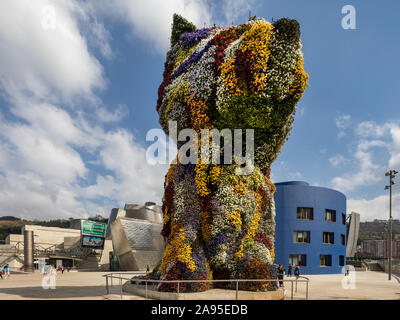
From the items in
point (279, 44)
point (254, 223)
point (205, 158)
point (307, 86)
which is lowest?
point (254, 223)

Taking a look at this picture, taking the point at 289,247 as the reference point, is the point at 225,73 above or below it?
Answer: above

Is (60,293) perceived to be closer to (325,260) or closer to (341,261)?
(325,260)

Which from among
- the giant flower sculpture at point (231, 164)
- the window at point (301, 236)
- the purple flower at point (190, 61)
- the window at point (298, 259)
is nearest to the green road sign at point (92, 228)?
the window at point (298, 259)

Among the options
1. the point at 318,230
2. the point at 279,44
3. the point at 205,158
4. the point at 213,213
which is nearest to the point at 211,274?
the point at 213,213

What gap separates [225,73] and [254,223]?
5.93 m

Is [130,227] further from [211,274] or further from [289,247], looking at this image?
[211,274]

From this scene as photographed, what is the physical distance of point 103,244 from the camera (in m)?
43.3

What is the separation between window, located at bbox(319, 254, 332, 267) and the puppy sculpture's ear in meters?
27.0

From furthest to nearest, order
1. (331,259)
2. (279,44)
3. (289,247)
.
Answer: (331,259) → (289,247) → (279,44)

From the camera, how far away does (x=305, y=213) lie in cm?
→ 3359

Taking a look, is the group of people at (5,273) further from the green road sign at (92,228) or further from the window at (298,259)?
the window at (298,259)

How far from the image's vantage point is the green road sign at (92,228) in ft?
136

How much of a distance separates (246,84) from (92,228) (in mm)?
35532

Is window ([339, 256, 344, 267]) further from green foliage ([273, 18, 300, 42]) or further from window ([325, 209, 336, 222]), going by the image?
green foliage ([273, 18, 300, 42])
